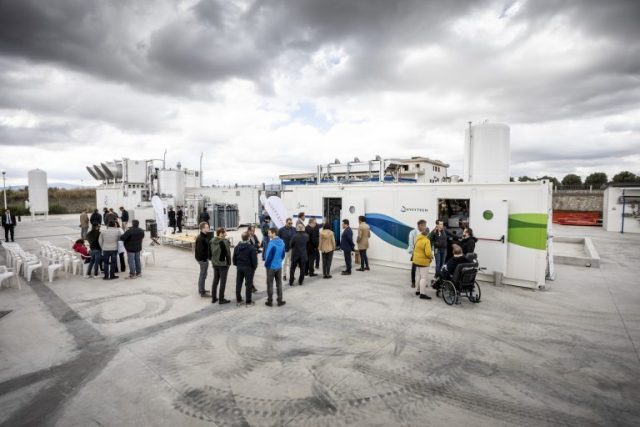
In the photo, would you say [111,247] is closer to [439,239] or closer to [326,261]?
[326,261]

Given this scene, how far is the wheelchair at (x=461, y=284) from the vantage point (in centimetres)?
665

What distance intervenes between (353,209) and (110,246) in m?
7.17

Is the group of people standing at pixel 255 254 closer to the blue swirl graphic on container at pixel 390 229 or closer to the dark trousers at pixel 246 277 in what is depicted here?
the dark trousers at pixel 246 277

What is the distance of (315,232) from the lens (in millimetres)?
8883

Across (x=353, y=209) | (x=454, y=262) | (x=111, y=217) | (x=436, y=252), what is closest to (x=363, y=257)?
(x=353, y=209)

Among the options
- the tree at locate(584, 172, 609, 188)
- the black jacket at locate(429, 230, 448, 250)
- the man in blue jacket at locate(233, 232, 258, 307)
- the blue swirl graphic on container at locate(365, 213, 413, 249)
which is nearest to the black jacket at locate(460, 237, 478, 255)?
the black jacket at locate(429, 230, 448, 250)

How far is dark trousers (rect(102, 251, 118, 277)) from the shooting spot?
340 inches

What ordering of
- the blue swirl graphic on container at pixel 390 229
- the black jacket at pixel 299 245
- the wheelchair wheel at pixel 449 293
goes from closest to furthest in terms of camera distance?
the wheelchair wheel at pixel 449 293 < the black jacket at pixel 299 245 < the blue swirl graphic on container at pixel 390 229

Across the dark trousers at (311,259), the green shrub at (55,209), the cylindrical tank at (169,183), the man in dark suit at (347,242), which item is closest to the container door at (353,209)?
the man in dark suit at (347,242)

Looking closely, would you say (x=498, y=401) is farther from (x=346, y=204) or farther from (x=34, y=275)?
(x=34, y=275)

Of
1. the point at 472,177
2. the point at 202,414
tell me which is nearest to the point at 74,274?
the point at 202,414

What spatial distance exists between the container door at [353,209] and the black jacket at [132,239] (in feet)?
20.6

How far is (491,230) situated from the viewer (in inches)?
335

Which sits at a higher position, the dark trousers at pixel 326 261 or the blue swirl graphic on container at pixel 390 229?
the blue swirl graphic on container at pixel 390 229
